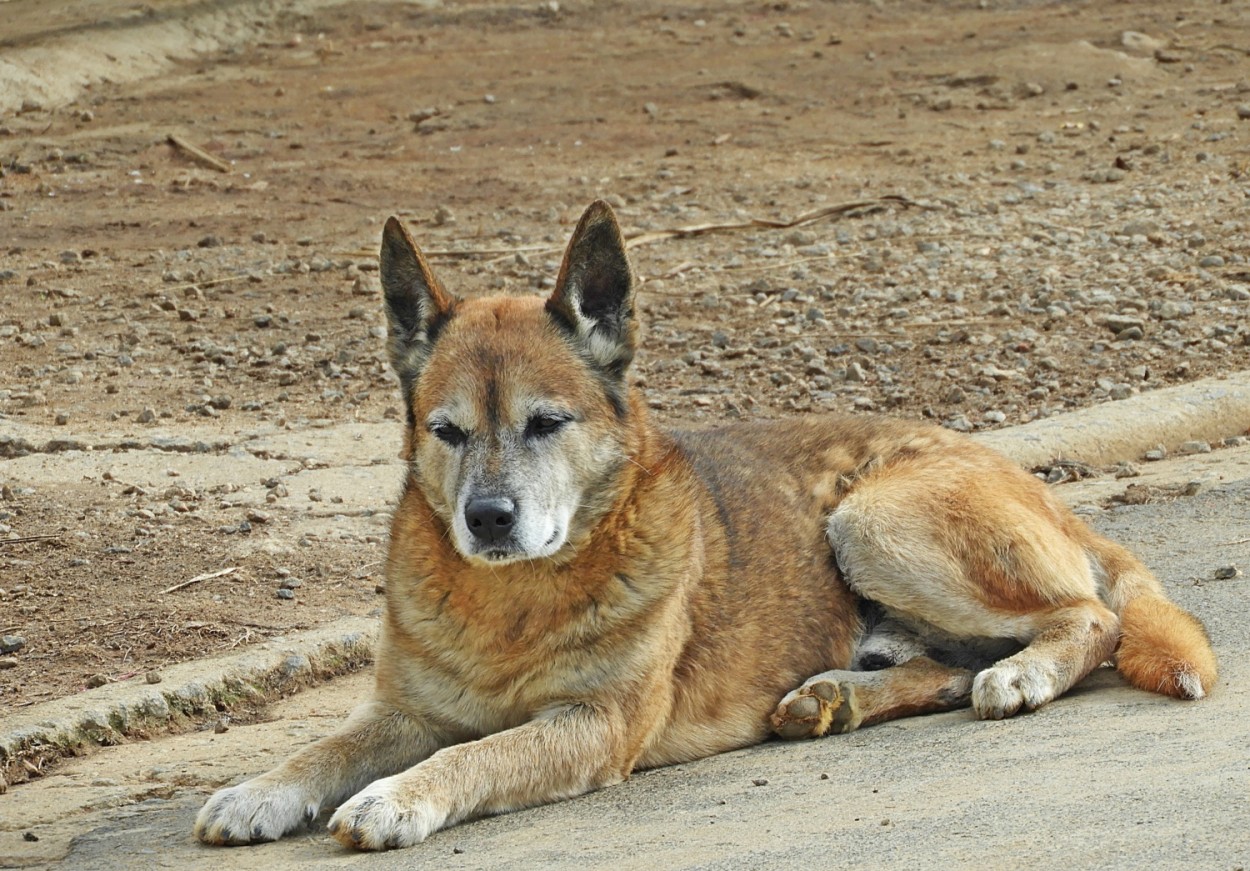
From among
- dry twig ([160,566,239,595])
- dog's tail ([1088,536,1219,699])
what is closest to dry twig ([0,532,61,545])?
dry twig ([160,566,239,595])

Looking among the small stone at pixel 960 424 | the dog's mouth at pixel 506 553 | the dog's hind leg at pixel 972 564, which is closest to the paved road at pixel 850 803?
the dog's hind leg at pixel 972 564

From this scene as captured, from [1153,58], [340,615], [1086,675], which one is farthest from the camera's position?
[1153,58]

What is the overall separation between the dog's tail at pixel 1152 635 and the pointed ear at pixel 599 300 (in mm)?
1868

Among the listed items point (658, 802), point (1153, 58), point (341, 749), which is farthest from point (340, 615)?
point (1153, 58)

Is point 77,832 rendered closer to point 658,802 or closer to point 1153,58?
point 658,802

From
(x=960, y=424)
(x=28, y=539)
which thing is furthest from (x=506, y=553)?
(x=960, y=424)

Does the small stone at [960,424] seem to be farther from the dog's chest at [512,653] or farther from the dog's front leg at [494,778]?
the dog's front leg at [494,778]

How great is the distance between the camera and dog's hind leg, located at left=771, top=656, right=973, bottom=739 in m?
5.53

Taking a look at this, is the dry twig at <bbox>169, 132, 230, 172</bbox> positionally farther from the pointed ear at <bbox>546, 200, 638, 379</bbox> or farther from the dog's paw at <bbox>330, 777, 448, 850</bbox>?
the dog's paw at <bbox>330, 777, 448, 850</bbox>

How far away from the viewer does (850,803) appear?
4.53 meters

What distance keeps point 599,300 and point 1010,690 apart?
178 cm

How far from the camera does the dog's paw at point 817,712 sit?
18.1 feet

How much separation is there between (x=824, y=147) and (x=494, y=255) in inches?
165

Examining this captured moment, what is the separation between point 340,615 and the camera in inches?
272
